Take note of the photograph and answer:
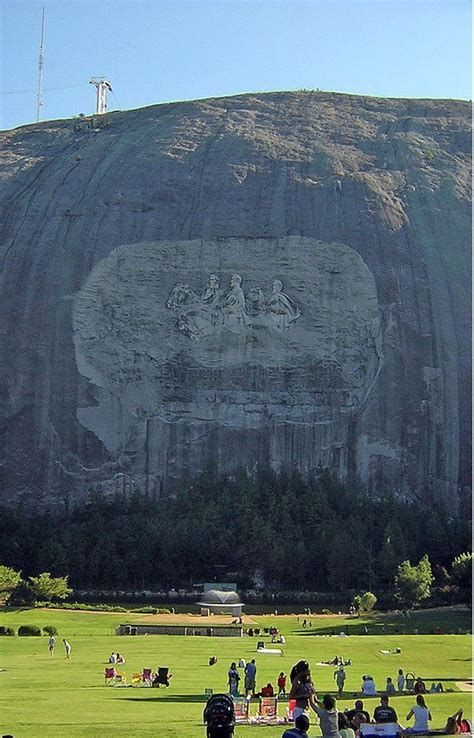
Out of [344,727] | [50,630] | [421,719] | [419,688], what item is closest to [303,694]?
[344,727]

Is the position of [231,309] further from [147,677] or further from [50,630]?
[147,677]

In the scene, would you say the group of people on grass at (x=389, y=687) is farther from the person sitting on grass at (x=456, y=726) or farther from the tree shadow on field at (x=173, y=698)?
the person sitting on grass at (x=456, y=726)

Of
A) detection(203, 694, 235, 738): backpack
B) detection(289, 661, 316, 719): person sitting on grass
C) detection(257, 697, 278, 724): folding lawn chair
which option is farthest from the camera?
detection(257, 697, 278, 724): folding lawn chair

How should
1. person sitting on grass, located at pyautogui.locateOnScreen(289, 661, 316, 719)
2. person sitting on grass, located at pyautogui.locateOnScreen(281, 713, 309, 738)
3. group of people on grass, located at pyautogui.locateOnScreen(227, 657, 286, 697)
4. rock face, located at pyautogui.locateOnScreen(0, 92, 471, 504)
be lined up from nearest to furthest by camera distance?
person sitting on grass, located at pyautogui.locateOnScreen(281, 713, 309, 738), person sitting on grass, located at pyautogui.locateOnScreen(289, 661, 316, 719), group of people on grass, located at pyautogui.locateOnScreen(227, 657, 286, 697), rock face, located at pyautogui.locateOnScreen(0, 92, 471, 504)

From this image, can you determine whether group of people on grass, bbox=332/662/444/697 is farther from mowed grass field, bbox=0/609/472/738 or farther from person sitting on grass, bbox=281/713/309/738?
person sitting on grass, bbox=281/713/309/738

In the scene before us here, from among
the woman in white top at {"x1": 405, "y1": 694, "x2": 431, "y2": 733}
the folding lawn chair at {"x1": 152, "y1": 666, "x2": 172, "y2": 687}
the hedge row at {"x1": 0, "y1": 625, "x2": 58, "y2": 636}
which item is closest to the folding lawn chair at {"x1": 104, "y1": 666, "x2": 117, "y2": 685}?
the folding lawn chair at {"x1": 152, "y1": 666, "x2": 172, "y2": 687}

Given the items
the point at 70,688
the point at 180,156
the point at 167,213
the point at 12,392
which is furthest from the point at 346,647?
the point at 180,156
